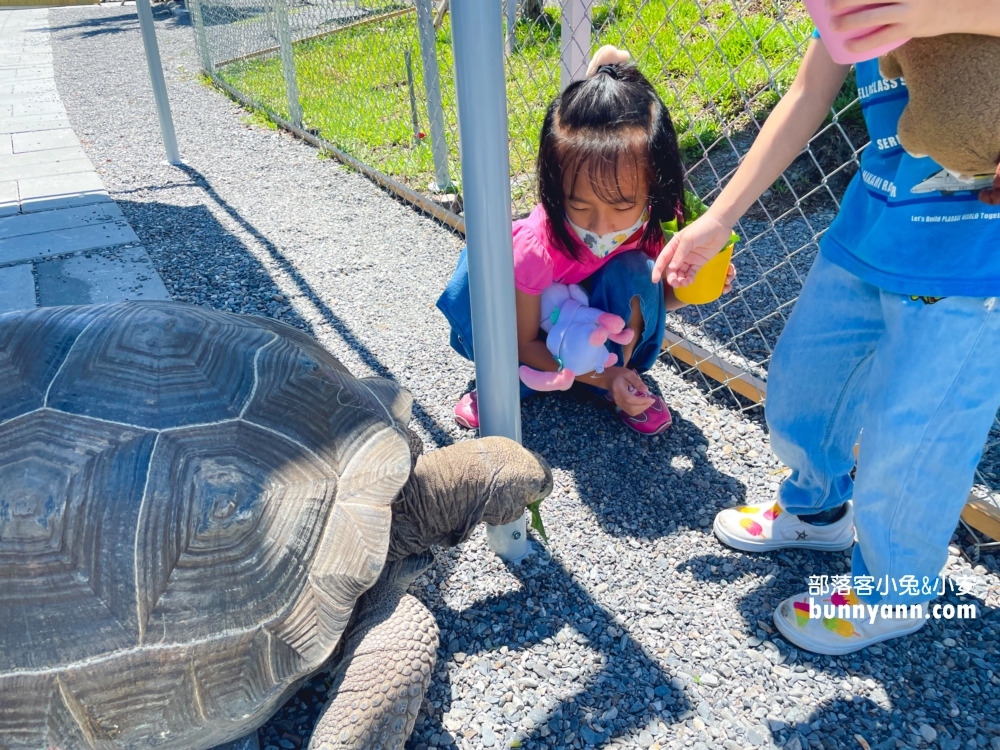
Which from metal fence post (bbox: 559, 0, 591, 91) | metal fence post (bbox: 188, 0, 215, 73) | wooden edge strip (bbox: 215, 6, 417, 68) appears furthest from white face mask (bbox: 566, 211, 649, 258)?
metal fence post (bbox: 188, 0, 215, 73)

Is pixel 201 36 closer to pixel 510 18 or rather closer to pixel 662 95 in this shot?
pixel 510 18

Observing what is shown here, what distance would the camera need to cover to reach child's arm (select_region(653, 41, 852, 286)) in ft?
5.32

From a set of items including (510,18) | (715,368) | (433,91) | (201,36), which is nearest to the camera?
(715,368)

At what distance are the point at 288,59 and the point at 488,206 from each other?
515 centimetres

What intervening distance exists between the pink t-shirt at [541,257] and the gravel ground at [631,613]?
52cm

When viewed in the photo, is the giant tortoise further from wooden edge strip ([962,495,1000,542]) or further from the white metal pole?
the white metal pole

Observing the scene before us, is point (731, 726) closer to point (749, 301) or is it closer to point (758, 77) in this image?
point (749, 301)

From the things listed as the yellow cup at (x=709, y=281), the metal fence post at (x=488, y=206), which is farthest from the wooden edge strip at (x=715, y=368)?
the metal fence post at (x=488, y=206)

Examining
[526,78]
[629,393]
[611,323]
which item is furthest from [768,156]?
[526,78]

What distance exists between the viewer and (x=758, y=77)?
170 inches

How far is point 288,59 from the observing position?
5941 mm

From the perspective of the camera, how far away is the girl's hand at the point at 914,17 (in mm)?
1074

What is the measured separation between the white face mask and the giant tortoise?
3.08ft

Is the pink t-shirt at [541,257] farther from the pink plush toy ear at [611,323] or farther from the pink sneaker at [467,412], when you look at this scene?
the pink sneaker at [467,412]
